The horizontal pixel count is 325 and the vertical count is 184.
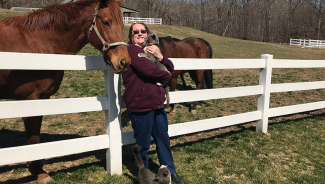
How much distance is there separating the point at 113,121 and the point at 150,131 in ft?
1.84

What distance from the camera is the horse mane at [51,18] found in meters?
2.71

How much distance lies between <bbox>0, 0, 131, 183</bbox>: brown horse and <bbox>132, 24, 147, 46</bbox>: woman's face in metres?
0.17

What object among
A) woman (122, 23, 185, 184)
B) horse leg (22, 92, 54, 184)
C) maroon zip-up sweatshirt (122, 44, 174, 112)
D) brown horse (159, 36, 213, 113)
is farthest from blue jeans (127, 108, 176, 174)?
brown horse (159, 36, 213, 113)

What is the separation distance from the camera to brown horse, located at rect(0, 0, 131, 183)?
246cm

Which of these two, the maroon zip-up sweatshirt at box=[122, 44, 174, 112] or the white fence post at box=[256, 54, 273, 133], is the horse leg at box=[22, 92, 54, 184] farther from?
the white fence post at box=[256, 54, 273, 133]

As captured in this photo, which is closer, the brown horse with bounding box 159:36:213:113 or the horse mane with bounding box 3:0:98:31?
the horse mane with bounding box 3:0:98:31

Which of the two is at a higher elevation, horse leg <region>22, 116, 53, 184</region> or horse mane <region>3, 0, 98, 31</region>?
horse mane <region>3, 0, 98, 31</region>

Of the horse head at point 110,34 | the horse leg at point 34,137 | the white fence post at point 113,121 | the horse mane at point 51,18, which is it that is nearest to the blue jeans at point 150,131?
the white fence post at point 113,121

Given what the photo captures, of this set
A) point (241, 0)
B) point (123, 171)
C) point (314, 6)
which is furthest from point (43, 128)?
point (241, 0)

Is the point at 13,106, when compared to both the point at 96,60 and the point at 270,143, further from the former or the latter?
the point at 270,143

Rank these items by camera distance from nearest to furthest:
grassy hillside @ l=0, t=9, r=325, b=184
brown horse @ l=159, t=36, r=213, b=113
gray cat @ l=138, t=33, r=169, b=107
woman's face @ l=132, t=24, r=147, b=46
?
gray cat @ l=138, t=33, r=169, b=107
woman's face @ l=132, t=24, r=147, b=46
grassy hillside @ l=0, t=9, r=325, b=184
brown horse @ l=159, t=36, r=213, b=113

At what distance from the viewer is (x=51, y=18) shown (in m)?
2.77

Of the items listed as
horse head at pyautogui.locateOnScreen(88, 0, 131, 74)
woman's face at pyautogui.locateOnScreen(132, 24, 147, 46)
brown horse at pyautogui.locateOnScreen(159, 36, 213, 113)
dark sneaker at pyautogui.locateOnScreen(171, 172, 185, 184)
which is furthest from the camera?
brown horse at pyautogui.locateOnScreen(159, 36, 213, 113)

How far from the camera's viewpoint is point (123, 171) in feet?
10.3
